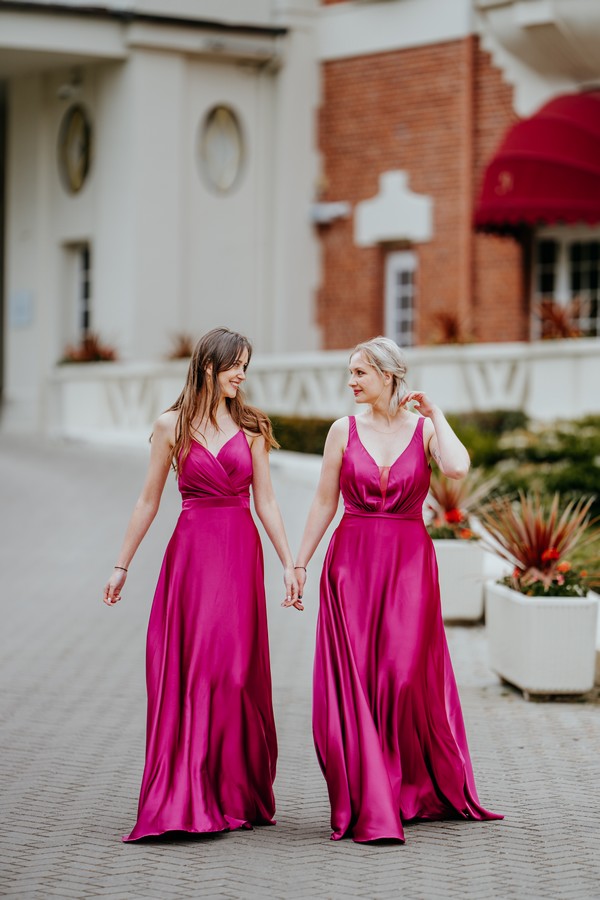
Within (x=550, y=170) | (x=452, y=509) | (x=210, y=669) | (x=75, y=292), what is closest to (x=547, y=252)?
(x=550, y=170)

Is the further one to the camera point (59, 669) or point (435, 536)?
point (435, 536)

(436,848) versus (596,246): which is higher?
(596,246)

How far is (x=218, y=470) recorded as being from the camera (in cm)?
610

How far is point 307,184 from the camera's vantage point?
24.5 m

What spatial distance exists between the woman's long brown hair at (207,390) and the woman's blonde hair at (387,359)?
0.47m

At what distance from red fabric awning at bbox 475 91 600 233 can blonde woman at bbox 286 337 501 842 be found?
45.8 feet

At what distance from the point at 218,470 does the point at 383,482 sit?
650 mm

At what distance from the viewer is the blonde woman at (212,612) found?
19.3 feet

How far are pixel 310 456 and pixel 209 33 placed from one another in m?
7.93

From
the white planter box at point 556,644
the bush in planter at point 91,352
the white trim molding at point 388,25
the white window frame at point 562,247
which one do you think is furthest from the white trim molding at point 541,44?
the white planter box at point 556,644

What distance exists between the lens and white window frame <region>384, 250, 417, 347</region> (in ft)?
77.7

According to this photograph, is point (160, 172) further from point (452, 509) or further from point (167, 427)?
point (167, 427)

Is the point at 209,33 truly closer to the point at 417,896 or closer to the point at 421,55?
the point at 421,55

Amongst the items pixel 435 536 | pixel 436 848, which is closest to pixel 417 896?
pixel 436 848
